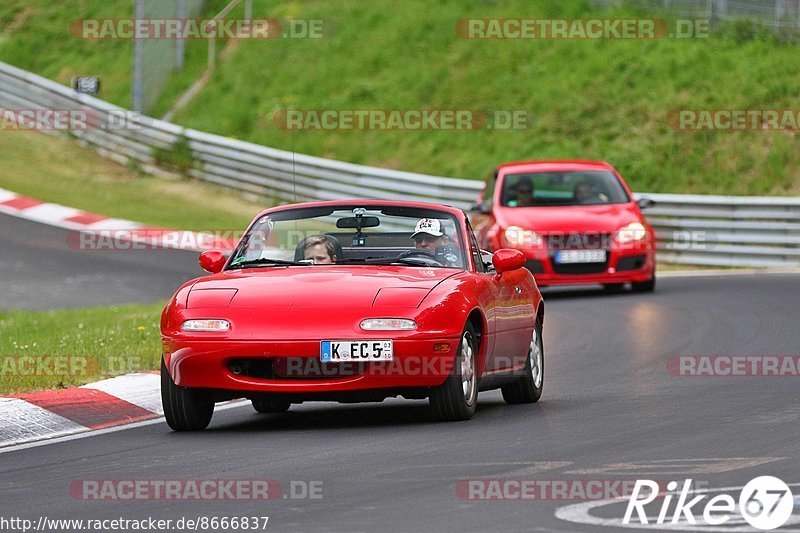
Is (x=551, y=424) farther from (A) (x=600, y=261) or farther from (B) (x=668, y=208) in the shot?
(B) (x=668, y=208)

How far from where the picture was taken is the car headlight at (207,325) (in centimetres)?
956

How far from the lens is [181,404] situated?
9766 mm

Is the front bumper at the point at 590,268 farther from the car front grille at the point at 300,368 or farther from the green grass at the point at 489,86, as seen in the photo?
the car front grille at the point at 300,368

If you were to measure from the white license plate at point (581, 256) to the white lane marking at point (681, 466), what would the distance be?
12.1 meters

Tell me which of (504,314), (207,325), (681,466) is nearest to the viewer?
(681,466)

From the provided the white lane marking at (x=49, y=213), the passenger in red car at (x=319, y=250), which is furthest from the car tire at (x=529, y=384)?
the white lane marking at (x=49, y=213)

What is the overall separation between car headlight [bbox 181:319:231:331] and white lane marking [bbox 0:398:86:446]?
101 centimetres

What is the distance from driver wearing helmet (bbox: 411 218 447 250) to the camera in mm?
10766

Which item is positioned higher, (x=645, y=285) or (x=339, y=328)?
(x=339, y=328)

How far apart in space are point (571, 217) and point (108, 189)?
40.9ft

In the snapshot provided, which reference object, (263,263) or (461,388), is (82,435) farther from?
(461,388)

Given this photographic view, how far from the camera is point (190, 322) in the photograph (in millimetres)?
9664

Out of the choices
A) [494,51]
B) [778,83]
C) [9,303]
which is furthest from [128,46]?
[9,303]

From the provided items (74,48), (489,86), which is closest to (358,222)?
(489,86)
